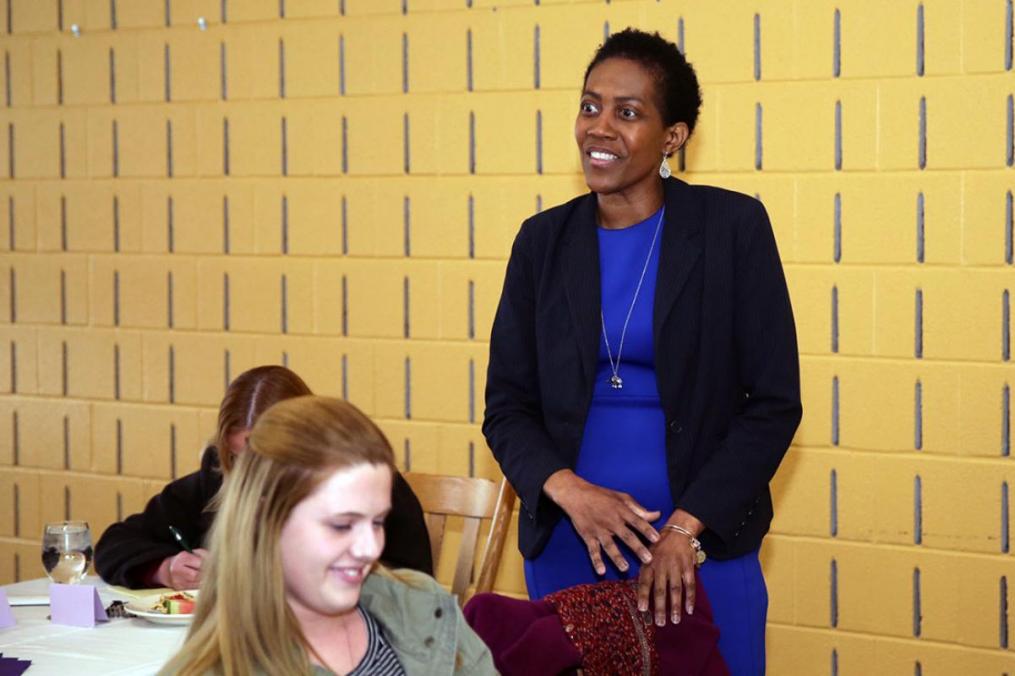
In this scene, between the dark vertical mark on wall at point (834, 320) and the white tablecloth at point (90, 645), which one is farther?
the dark vertical mark on wall at point (834, 320)

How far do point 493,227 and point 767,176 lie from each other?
79 cm

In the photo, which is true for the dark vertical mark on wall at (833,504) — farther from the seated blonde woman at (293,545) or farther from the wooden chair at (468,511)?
the seated blonde woman at (293,545)

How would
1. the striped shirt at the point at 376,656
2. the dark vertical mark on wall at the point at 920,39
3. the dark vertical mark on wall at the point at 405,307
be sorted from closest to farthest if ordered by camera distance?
the striped shirt at the point at 376,656
the dark vertical mark on wall at the point at 920,39
the dark vertical mark on wall at the point at 405,307

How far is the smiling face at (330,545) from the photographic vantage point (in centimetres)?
154

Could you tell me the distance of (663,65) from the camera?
89.7 inches

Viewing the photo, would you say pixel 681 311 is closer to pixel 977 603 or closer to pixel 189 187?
pixel 977 603

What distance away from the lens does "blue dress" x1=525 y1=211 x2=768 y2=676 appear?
2207mm

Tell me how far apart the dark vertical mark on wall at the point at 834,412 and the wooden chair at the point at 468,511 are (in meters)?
1.10

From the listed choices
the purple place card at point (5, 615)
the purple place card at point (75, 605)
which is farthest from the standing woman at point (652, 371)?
the purple place card at point (5, 615)

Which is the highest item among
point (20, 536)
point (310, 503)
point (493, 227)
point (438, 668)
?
point (493, 227)

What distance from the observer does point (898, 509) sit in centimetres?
344

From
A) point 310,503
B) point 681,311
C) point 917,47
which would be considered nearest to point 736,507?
point 681,311

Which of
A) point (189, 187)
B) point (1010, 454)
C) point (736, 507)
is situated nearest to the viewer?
point (736, 507)

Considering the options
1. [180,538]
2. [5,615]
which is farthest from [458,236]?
[5,615]
